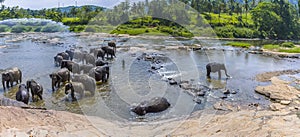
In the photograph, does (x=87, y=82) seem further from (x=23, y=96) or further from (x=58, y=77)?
(x=23, y=96)

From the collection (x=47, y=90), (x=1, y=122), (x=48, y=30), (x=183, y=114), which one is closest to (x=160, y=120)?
(x=183, y=114)

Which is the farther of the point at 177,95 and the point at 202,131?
the point at 177,95

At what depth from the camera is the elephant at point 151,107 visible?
1393 centimetres

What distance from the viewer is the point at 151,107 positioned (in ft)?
46.6

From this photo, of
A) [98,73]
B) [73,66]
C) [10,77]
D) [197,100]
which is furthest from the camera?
[73,66]

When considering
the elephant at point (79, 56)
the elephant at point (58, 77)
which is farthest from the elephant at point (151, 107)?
the elephant at point (79, 56)

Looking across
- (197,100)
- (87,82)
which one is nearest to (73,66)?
(87,82)

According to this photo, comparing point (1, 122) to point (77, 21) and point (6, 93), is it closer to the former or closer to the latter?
point (6, 93)

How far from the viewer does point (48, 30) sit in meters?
84.1

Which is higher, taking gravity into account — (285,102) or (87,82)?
(87,82)

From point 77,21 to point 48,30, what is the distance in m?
10.9

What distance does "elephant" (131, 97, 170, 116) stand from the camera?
45.7 ft

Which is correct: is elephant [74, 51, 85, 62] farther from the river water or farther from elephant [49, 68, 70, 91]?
elephant [49, 68, 70, 91]

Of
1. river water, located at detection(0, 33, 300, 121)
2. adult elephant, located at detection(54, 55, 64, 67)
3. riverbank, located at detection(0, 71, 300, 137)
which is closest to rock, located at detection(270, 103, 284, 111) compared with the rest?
riverbank, located at detection(0, 71, 300, 137)
